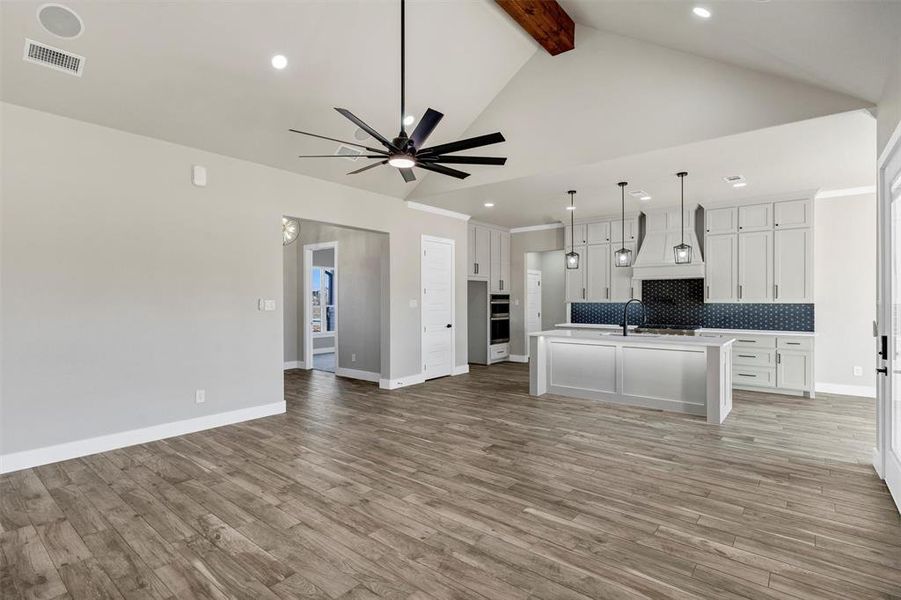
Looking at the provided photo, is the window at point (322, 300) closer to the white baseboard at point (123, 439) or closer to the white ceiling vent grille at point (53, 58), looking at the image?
the white baseboard at point (123, 439)

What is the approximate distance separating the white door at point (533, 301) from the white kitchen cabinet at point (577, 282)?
1256mm

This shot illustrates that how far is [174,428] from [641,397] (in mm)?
5139

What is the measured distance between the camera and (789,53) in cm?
334

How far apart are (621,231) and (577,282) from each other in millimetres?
1209

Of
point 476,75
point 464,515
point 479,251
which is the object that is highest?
point 476,75

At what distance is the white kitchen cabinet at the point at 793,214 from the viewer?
6.27m

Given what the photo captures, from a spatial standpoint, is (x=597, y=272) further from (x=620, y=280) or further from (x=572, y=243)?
(x=572, y=243)

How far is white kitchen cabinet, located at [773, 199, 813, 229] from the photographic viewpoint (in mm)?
6266

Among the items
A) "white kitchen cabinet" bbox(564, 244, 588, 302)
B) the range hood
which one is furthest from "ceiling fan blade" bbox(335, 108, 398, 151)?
"white kitchen cabinet" bbox(564, 244, 588, 302)

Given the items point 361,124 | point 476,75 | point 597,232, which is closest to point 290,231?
point 476,75

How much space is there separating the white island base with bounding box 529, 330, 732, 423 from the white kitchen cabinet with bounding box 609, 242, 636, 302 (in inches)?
91.0

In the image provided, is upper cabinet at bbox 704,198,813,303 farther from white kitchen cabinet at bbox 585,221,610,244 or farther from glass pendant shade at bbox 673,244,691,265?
glass pendant shade at bbox 673,244,691,265

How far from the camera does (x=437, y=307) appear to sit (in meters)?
7.52

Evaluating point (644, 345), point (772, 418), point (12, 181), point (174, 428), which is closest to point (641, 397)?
point (644, 345)
